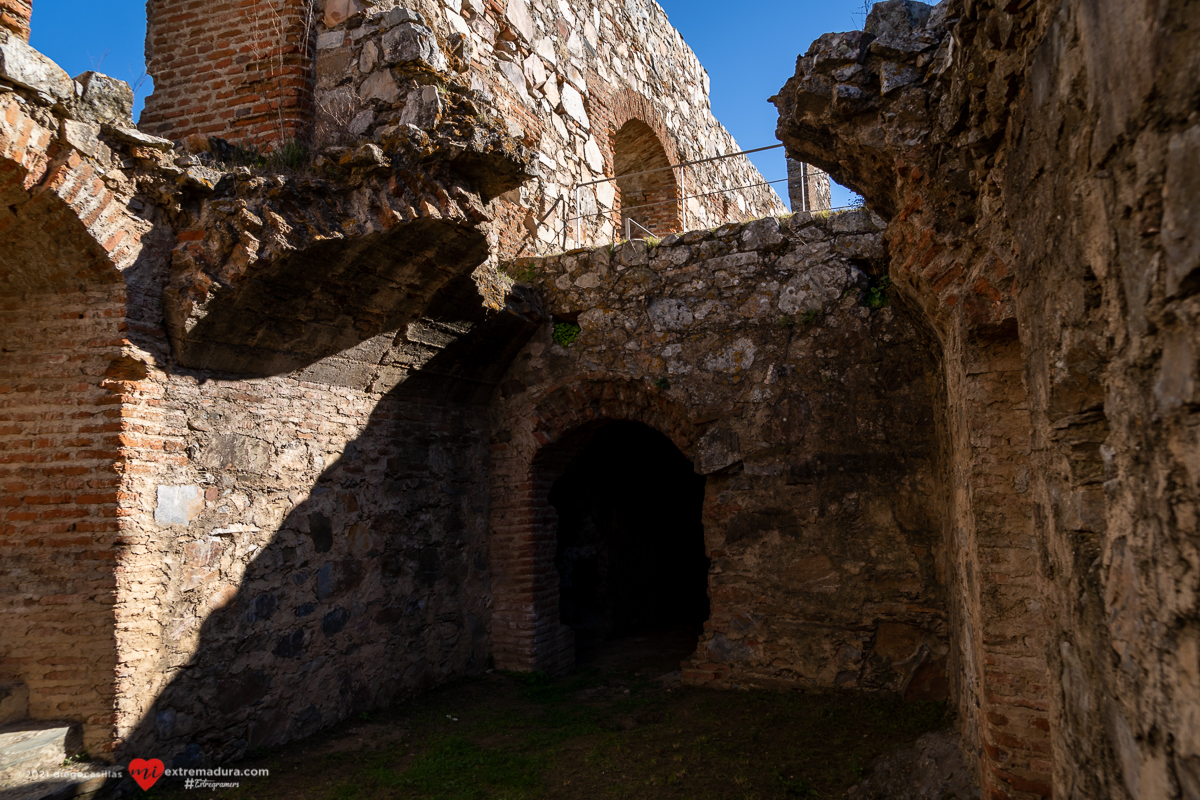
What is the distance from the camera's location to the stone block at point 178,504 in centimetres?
397

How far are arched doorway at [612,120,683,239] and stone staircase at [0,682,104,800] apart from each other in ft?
24.8

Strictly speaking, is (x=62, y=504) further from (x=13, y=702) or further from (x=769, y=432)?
(x=769, y=432)

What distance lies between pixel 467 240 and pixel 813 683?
12.7ft

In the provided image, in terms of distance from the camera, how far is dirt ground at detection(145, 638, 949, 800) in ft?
13.1

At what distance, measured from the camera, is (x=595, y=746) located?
464 cm

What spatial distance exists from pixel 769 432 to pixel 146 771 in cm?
427

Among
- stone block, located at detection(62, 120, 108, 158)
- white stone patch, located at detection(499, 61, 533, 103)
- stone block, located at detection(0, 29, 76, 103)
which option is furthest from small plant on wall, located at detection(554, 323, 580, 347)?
stone block, located at detection(0, 29, 76, 103)

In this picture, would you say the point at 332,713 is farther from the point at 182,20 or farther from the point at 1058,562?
the point at 182,20

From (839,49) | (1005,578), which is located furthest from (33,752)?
(839,49)

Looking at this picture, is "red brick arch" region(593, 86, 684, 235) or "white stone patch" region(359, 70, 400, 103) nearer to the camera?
"white stone patch" region(359, 70, 400, 103)

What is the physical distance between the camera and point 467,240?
486 cm

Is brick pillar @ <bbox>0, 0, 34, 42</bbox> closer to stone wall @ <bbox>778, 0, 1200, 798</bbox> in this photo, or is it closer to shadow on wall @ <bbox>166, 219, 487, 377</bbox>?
shadow on wall @ <bbox>166, 219, 487, 377</bbox>

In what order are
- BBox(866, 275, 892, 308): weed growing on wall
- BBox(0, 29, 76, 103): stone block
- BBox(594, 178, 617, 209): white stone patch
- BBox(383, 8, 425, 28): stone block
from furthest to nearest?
1. BBox(594, 178, 617, 209): white stone patch
2. BBox(866, 275, 892, 308): weed growing on wall
3. BBox(383, 8, 425, 28): stone block
4. BBox(0, 29, 76, 103): stone block

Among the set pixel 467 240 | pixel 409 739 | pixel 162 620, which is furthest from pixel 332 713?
pixel 467 240
